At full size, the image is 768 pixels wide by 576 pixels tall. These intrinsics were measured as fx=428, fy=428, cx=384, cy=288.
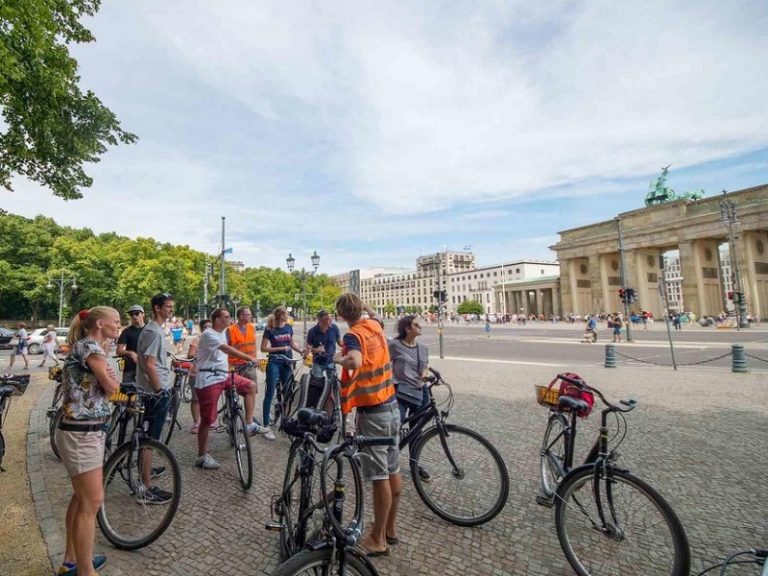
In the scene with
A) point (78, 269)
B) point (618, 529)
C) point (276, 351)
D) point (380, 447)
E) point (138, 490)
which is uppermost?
point (78, 269)

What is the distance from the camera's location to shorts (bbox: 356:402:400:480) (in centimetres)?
320

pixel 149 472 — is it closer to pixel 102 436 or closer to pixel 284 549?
pixel 102 436

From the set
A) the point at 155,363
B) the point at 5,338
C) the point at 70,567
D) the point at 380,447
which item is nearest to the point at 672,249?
the point at 380,447

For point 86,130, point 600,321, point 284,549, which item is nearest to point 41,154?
point 86,130

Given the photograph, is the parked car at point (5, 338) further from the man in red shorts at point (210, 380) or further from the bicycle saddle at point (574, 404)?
the bicycle saddle at point (574, 404)

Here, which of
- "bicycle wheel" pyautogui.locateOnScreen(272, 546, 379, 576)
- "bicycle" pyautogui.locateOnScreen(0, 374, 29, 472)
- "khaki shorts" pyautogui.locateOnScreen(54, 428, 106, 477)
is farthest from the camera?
"bicycle" pyautogui.locateOnScreen(0, 374, 29, 472)

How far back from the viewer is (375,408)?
11.2 feet

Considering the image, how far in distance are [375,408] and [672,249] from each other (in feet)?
243

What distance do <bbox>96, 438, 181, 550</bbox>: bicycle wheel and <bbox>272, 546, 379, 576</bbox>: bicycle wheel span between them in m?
1.99

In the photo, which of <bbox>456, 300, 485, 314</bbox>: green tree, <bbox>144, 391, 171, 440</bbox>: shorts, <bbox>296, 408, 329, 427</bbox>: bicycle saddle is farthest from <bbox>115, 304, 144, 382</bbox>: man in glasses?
<bbox>456, 300, 485, 314</bbox>: green tree

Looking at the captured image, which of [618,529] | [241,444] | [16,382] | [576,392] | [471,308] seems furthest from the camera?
[471,308]

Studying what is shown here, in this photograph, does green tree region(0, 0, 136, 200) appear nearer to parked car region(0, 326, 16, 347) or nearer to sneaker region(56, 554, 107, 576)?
sneaker region(56, 554, 107, 576)

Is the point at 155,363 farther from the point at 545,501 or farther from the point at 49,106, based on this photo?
the point at 49,106

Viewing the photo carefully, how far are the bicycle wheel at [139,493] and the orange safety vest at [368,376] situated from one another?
1.66 metres
